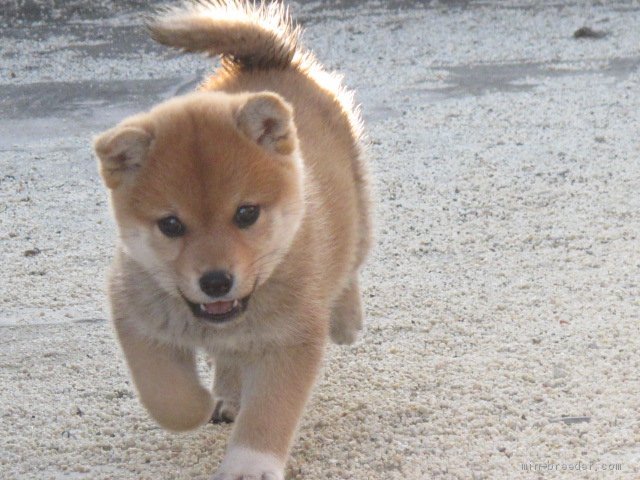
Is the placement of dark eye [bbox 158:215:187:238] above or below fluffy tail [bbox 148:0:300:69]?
above

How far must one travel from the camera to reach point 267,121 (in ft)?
11.0

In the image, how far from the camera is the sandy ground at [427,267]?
3.54 meters

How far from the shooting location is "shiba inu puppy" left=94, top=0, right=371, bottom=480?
3.16 metres

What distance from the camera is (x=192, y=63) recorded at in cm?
827

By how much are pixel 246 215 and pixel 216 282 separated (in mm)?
247

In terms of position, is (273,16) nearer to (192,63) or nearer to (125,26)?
(192,63)

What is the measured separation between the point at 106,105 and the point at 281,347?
4.33 meters

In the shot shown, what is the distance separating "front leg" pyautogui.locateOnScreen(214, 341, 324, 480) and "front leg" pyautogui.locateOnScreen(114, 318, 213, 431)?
0.14 meters

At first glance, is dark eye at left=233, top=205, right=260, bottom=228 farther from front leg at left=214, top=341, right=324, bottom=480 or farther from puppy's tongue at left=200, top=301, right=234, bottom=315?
front leg at left=214, top=341, right=324, bottom=480

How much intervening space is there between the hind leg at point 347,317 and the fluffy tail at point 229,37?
0.85 meters

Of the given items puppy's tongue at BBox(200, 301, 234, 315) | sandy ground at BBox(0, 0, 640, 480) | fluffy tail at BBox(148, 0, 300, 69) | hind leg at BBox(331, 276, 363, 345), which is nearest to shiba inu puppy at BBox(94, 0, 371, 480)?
puppy's tongue at BBox(200, 301, 234, 315)

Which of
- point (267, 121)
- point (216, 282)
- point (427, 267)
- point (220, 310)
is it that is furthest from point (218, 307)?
point (427, 267)

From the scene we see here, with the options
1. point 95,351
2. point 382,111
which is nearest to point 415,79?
point 382,111

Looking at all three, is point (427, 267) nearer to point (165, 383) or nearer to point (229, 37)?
point (229, 37)
